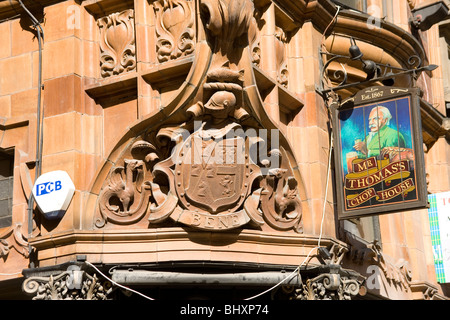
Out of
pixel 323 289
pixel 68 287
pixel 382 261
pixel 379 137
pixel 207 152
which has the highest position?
pixel 379 137

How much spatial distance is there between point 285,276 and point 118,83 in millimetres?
3549

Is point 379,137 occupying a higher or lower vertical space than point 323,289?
higher

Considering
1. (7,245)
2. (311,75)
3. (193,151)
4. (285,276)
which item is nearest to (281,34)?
(311,75)

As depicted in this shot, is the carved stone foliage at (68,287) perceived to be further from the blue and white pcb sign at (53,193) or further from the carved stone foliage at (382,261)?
the carved stone foliage at (382,261)

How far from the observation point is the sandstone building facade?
41.9 feet

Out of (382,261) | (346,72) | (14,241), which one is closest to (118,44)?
(14,241)

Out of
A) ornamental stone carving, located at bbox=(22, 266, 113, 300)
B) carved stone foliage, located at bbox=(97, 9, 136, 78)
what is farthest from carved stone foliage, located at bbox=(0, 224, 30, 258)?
carved stone foliage, located at bbox=(97, 9, 136, 78)

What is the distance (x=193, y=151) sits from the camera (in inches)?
516

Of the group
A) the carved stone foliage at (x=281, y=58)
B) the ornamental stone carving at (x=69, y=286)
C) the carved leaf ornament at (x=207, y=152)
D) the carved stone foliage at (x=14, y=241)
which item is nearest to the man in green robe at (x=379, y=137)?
the carved stone foliage at (x=281, y=58)

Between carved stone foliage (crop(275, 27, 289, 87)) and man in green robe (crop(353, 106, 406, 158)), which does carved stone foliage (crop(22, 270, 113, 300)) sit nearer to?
carved stone foliage (crop(275, 27, 289, 87))

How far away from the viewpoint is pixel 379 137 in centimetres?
1423

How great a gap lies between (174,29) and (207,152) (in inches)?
72.7

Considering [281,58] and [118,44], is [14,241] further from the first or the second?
[281,58]
